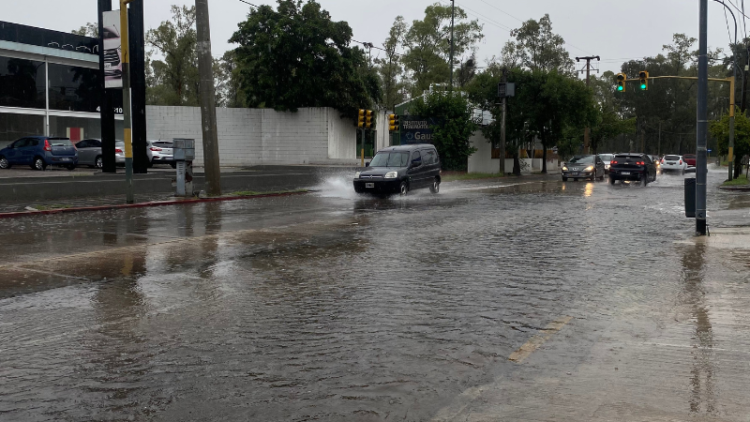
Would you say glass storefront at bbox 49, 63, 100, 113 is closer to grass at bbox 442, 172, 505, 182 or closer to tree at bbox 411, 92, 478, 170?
tree at bbox 411, 92, 478, 170

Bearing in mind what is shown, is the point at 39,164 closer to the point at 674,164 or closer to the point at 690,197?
the point at 690,197

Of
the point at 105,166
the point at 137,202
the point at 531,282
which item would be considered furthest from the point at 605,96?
the point at 531,282

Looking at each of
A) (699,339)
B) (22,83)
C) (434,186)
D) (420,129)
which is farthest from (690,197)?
(22,83)

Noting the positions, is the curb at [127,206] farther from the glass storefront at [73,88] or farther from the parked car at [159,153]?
the glass storefront at [73,88]

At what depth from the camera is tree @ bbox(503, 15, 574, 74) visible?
282ft

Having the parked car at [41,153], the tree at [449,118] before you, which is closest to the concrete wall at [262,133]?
the tree at [449,118]

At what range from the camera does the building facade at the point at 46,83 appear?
4125 cm

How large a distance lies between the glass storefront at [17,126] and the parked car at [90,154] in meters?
7.06

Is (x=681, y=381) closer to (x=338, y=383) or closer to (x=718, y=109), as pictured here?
(x=338, y=383)

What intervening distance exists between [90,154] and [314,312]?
3485 centimetres

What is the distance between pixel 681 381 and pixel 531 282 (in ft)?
13.1

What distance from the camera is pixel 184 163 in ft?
75.2

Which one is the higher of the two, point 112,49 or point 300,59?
point 300,59

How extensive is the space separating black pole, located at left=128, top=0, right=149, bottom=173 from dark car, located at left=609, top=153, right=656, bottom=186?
901 inches
